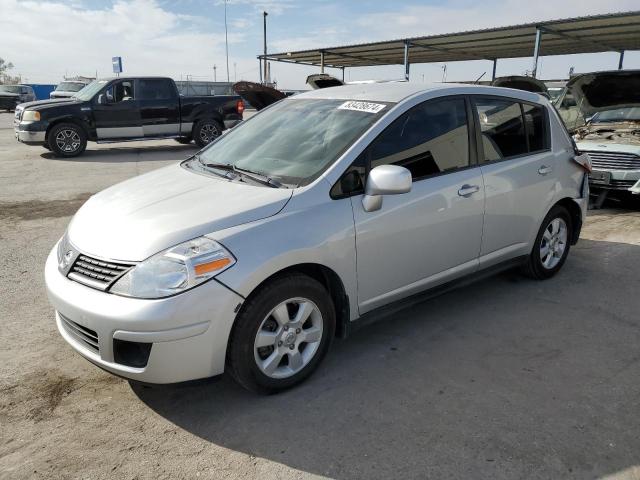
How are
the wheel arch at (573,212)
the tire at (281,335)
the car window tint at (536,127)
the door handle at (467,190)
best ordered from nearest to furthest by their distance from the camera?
the tire at (281,335)
the door handle at (467,190)
the car window tint at (536,127)
the wheel arch at (573,212)

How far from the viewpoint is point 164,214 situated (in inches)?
111

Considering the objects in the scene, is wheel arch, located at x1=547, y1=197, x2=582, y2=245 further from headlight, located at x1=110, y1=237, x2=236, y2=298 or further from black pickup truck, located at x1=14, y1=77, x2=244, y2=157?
black pickup truck, located at x1=14, y1=77, x2=244, y2=157

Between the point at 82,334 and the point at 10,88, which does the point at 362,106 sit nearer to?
the point at 82,334

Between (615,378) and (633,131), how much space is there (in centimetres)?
616

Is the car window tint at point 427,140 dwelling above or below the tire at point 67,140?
above

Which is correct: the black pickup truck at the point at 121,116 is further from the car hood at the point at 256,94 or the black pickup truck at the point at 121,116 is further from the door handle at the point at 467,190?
the door handle at the point at 467,190

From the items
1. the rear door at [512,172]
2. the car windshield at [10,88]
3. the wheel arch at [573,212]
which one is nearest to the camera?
the rear door at [512,172]

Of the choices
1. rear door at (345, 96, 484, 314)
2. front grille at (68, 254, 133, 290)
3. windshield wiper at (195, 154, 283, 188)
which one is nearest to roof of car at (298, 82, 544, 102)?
rear door at (345, 96, 484, 314)

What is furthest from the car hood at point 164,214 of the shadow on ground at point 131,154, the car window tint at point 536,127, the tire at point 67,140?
the tire at point 67,140

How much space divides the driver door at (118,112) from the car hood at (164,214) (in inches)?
396

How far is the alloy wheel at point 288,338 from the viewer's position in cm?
279

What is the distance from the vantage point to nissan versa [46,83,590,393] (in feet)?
8.29

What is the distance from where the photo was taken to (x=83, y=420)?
2715mm

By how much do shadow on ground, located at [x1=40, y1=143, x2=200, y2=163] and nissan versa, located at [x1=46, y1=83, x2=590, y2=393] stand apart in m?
8.56
